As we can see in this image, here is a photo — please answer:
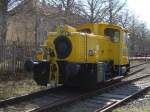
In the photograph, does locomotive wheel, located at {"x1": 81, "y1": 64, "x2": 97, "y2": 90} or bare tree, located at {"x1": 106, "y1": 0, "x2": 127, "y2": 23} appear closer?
locomotive wheel, located at {"x1": 81, "y1": 64, "x2": 97, "y2": 90}

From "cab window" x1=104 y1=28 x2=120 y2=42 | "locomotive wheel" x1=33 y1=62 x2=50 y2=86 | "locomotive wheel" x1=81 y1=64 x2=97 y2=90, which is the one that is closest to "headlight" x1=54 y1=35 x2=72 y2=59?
"locomotive wheel" x1=33 y1=62 x2=50 y2=86

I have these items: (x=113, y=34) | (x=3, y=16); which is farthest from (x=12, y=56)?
(x=3, y=16)

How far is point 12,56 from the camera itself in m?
19.4

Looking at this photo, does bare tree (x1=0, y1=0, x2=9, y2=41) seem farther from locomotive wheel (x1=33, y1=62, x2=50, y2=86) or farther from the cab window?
locomotive wheel (x1=33, y1=62, x2=50, y2=86)

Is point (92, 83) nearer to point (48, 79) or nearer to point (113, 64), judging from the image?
point (48, 79)

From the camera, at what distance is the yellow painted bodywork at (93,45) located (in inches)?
559

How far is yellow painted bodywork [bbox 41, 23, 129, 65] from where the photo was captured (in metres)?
Answer: 14.2

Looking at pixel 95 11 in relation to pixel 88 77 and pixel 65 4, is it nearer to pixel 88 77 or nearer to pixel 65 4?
pixel 65 4

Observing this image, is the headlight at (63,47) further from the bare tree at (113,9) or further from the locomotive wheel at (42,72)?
the bare tree at (113,9)

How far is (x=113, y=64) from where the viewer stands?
17.8 meters

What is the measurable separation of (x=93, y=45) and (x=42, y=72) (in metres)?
2.62

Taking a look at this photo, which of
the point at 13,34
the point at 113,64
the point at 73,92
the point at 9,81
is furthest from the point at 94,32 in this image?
the point at 13,34

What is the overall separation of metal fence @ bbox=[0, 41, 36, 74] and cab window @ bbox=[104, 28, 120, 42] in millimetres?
5062

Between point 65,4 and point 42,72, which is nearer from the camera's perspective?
point 42,72
